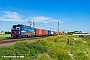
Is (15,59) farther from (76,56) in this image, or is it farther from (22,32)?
(22,32)

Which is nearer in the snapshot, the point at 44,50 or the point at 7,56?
the point at 7,56

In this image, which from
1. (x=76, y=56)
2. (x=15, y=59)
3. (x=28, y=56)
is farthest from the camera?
(x=76, y=56)

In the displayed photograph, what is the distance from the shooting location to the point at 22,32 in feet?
141

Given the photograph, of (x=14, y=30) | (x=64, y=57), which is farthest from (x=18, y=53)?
(x=14, y=30)

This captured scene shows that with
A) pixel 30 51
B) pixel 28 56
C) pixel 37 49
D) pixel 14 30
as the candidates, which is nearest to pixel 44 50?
pixel 37 49

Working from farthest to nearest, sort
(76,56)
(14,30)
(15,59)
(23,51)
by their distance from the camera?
1. (14,30)
2. (76,56)
3. (23,51)
4. (15,59)

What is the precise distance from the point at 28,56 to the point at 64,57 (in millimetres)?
3277

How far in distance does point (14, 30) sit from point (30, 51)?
2911 cm

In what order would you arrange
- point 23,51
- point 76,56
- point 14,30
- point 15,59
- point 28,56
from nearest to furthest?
point 15,59 → point 28,56 → point 23,51 → point 76,56 → point 14,30

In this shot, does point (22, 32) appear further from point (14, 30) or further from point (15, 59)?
point (15, 59)

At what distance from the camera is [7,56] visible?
11.6m

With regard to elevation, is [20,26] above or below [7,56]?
above

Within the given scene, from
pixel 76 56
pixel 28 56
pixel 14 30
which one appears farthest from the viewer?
pixel 14 30

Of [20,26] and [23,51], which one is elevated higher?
[20,26]
